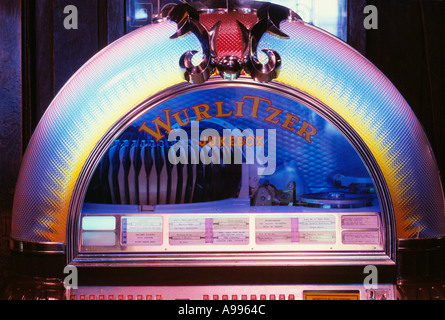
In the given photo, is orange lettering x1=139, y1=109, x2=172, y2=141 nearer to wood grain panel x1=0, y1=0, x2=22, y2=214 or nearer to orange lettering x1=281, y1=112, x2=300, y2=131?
orange lettering x1=281, y1=112, x2=300, y2=131

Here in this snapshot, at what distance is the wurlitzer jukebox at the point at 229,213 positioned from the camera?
1134 mm

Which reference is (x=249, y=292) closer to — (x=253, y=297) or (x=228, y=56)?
(x=253, y=297)

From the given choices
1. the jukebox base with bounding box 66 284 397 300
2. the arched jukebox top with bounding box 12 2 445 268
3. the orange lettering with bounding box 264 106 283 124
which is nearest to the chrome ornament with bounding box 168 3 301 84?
the arched jukebox top with bounding box 12 2 445 268

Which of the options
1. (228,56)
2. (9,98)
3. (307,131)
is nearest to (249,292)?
(307,131)

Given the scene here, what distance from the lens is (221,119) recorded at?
1.27 m

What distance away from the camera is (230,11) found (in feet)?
3.85

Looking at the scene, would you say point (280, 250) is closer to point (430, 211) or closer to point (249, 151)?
point (249, 151)

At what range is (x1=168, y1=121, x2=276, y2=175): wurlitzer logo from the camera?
4.16 ft

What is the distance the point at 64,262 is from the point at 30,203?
7.7 inches

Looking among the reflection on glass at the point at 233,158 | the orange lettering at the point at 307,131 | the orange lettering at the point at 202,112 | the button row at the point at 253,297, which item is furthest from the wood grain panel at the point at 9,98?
the orange lettering at the point at 307,131

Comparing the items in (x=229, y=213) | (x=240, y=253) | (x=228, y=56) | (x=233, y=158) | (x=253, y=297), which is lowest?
(x=253, y=297)

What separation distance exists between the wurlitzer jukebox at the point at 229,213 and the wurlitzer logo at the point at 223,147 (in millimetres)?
154

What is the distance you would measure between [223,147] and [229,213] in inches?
8.5
